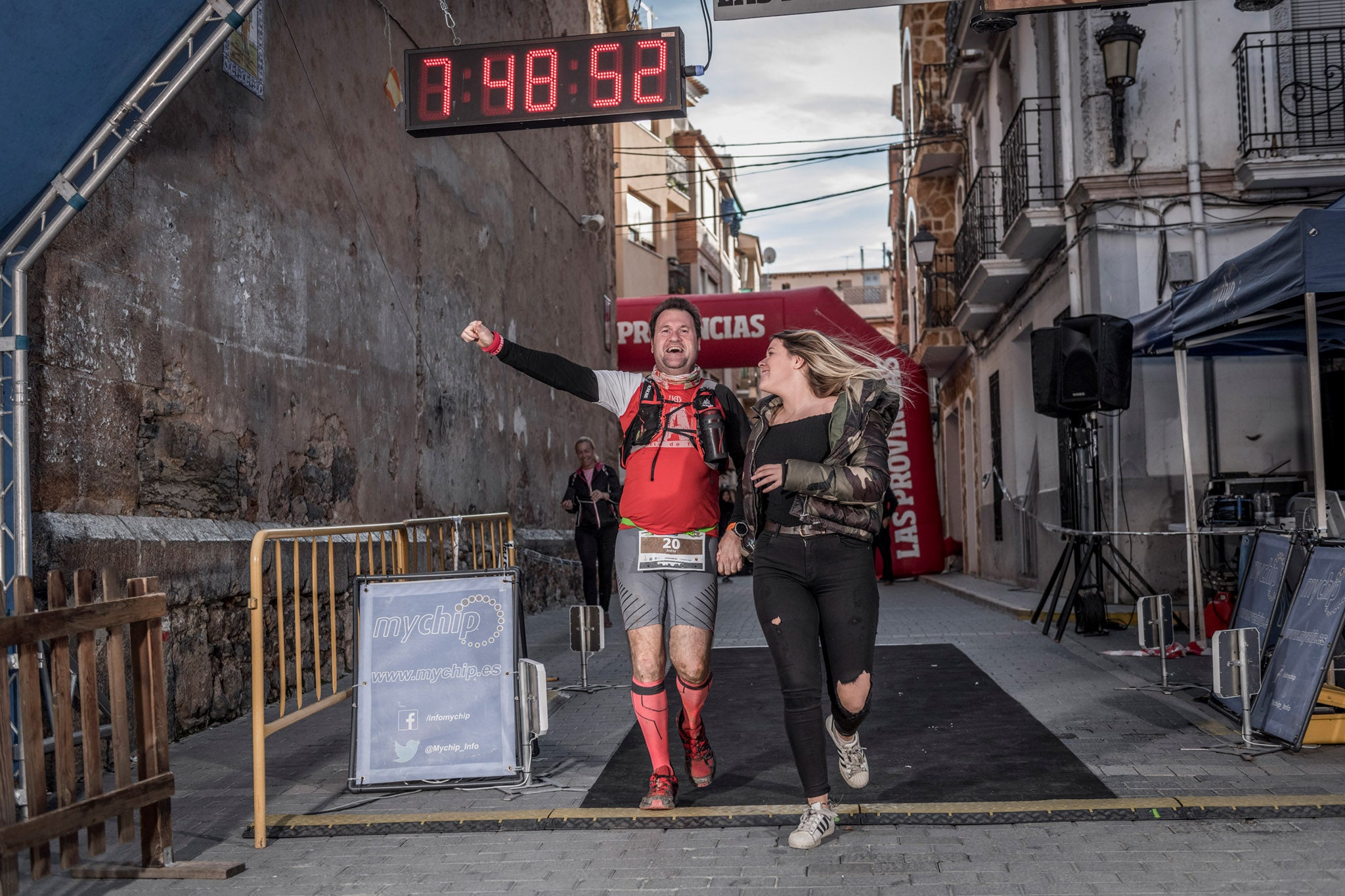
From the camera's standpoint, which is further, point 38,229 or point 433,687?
point 38,229

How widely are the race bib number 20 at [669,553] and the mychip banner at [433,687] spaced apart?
2.60 feet

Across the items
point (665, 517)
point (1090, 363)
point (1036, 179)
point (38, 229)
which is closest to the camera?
point (665, 517)

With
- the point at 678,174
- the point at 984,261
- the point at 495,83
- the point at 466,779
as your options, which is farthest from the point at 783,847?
the point at 678,174

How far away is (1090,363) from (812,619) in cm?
637

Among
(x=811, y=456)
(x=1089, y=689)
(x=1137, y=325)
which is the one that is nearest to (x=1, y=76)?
(x=811, y=456)

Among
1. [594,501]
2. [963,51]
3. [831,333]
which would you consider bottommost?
[594,501]

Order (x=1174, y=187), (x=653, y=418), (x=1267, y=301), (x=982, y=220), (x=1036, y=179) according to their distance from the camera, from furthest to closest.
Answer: (x=982, y=220) < (x=1036, y=179) < (x=1174, y=187) < (x=1267, y=301) < (x=653, y=418)

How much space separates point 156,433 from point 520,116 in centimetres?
304

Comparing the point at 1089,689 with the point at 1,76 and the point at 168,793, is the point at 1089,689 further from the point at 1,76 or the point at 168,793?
the point at 1,76

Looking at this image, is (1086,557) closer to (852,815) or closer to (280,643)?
(852,815)

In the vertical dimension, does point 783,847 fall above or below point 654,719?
below

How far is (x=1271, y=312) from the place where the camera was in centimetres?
866

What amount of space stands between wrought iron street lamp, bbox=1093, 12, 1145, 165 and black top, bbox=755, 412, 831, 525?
29.9ft

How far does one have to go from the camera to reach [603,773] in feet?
19.1
